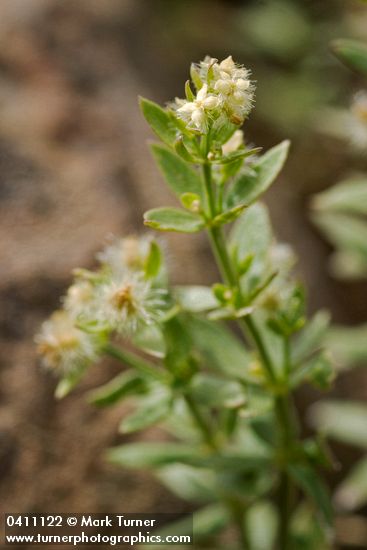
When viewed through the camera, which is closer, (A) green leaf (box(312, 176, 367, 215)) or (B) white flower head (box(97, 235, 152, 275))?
(B) white flower head (box(97, 235, 152, 275))

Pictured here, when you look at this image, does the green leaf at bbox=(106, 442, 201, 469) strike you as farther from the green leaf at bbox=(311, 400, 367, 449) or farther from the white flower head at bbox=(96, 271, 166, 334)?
the green leaf at bbox=(311, 400, 367, 449)

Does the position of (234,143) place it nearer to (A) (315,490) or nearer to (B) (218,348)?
(B) (218,348)

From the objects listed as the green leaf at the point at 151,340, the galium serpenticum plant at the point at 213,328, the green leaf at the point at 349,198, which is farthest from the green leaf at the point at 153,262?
the green leaf at the point at 349,198

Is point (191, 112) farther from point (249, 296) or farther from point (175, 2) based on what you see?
point (175, 2)

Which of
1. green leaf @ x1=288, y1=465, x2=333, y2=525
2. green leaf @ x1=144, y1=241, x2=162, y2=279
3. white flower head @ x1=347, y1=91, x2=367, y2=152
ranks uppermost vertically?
white flower head @ x1=347, y1=91, x2=367, y2=152

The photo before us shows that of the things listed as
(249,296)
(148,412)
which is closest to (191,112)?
(249,296)

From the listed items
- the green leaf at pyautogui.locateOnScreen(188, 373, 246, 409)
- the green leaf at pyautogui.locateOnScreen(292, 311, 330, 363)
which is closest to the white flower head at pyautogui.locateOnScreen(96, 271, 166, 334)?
the green leaf at pyautogui.locateOnScreen(188, 373, 246, 409)

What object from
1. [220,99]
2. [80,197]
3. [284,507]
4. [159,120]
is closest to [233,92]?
[220,99]
